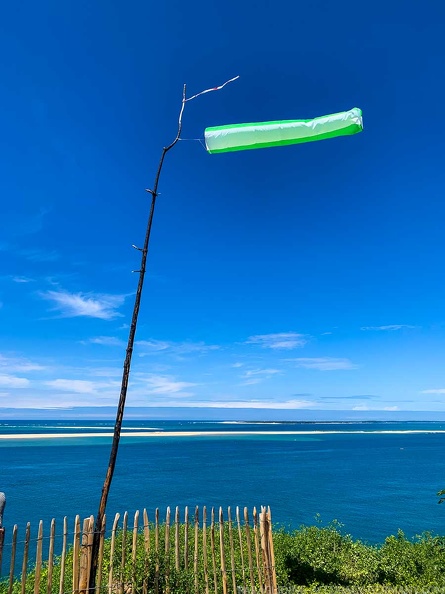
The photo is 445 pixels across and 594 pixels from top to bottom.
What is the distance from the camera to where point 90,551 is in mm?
5297

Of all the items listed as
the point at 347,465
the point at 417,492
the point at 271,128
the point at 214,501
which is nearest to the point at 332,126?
the point at 271,128

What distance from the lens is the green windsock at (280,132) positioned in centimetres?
574

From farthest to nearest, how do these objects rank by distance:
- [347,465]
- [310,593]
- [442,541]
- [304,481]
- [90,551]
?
[347,465], [304,481], [442,541], [310,593], [90,551]

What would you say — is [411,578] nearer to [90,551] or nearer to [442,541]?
[442,541]

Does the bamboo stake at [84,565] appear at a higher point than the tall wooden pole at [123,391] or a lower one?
lower

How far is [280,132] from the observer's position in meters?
5.84

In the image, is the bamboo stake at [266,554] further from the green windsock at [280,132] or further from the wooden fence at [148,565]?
the green windsock at [280,132]

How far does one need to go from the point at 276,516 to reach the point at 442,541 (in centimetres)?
1491

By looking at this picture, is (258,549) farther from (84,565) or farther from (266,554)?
(84,565)

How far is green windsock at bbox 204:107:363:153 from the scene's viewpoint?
5.74 m

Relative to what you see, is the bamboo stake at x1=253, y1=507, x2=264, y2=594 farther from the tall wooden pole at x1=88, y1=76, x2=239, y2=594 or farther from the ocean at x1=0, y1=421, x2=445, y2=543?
the ocean at x1=0, y1=421, x2=445, y2=543

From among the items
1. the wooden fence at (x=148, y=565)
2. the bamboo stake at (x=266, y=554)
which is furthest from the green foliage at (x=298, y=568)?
the bamboo stake at (x=266, y=554)

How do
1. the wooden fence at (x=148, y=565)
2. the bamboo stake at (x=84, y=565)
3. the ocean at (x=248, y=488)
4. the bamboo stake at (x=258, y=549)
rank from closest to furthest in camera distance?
the wooden fence at (x=148, y=565)
the bamboo stake at (x=84, y=565)
the bamboo stake at (x=258, y=549)
the ocean at (x=248, y=488)

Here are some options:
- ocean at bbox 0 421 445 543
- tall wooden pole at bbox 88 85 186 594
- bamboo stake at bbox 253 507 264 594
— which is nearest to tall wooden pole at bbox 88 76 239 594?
tall wooden pole at bbox 88 85 186 594
